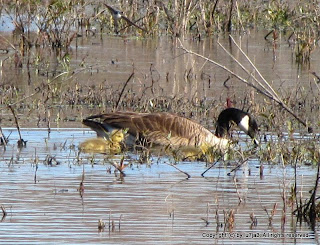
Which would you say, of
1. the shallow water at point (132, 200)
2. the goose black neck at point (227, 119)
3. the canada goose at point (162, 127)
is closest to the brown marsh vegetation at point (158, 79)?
the shallow water at point (132, 200)

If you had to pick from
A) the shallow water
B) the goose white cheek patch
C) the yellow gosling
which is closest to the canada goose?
the goose white cheek patch

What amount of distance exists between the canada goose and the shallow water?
727 millimetres

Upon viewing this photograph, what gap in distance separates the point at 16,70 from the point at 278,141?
7.21 m

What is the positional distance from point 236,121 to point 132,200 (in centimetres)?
388

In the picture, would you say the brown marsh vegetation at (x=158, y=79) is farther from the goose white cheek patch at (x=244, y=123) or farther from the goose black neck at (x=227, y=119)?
the goose black neck at (x=227, y=119)

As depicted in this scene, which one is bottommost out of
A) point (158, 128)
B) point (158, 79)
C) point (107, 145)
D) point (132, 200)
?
point (132, 200)

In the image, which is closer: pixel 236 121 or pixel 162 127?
pixel 162 127

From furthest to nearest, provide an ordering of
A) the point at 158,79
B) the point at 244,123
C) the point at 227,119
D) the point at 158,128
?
1. the point at 158,79
2. the point at 227,119
3. the point at 244,123
4. the point at 158,128

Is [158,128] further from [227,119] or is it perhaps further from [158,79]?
[158,79]

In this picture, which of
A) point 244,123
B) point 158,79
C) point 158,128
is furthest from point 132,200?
point 158,79

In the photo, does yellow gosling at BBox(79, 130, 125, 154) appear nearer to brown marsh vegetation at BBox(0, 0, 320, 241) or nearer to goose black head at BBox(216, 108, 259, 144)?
brown marsh vegetation at BBox(0, 0, 320, 241)

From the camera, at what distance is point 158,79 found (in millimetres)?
16297

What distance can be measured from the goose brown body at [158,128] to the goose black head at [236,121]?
273mm

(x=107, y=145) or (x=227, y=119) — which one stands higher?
(x=227, y=119)
